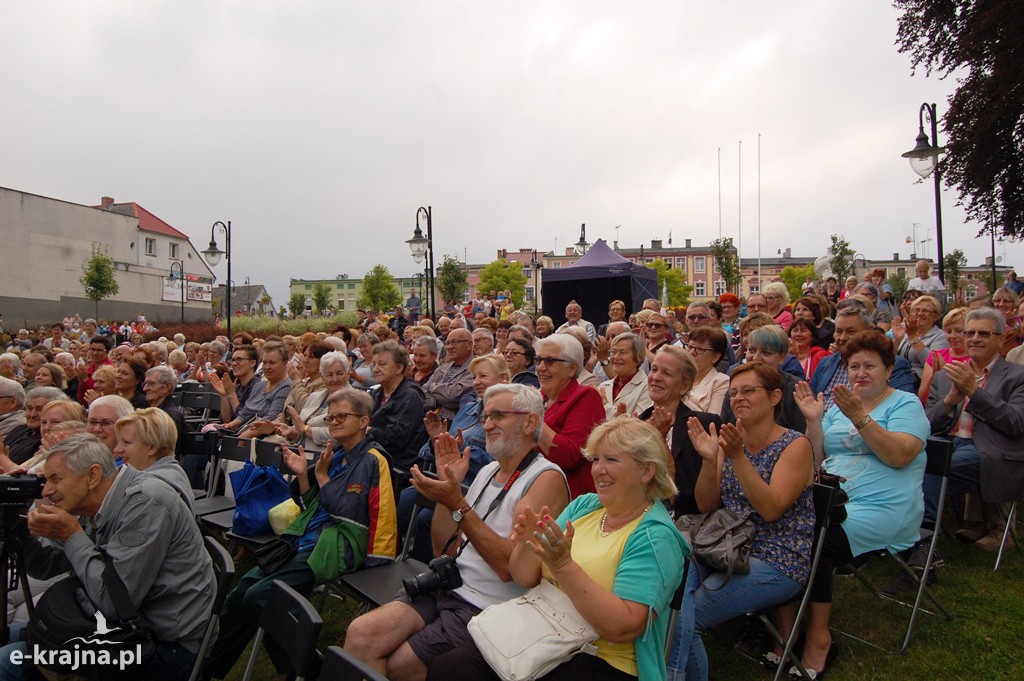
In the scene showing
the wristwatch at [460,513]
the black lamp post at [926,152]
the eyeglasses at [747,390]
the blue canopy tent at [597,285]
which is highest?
the black lamp post at [926,152]

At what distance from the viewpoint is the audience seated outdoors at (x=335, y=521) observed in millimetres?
3318

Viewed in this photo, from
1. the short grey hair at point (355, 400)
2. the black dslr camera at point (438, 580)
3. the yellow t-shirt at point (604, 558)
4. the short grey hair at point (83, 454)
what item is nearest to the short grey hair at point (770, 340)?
the yellow t-shirt at point (604, 558)

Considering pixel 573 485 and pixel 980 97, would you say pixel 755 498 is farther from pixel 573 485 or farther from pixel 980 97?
pixel 980 97

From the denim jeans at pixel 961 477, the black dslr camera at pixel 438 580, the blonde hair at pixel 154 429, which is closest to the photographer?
the black dslr camera at pixel 438 580

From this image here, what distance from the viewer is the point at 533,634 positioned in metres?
2.36

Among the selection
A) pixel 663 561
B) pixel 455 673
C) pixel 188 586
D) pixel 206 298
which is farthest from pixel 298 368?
pixel 206 298

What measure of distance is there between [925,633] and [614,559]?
2505 mm

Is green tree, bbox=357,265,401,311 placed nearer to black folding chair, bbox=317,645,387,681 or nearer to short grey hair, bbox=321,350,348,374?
short grey hair, bbox=321,350,348,374

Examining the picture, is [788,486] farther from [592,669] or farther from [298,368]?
[298,368]

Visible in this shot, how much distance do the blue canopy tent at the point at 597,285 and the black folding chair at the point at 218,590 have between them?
51.0 ft

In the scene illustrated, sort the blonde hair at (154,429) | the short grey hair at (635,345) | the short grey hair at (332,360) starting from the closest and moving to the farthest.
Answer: the blonde hair at (154,429) < the short grey hair at (635,345) < the short grey hair at (332,360)

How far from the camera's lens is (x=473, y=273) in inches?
4439

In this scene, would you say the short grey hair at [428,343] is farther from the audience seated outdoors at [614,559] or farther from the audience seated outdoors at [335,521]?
the audience seated outdoors at [614,559]

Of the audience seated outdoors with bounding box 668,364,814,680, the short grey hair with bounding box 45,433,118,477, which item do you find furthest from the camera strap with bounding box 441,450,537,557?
the short grey hair with bounding box 45,433,118,477
